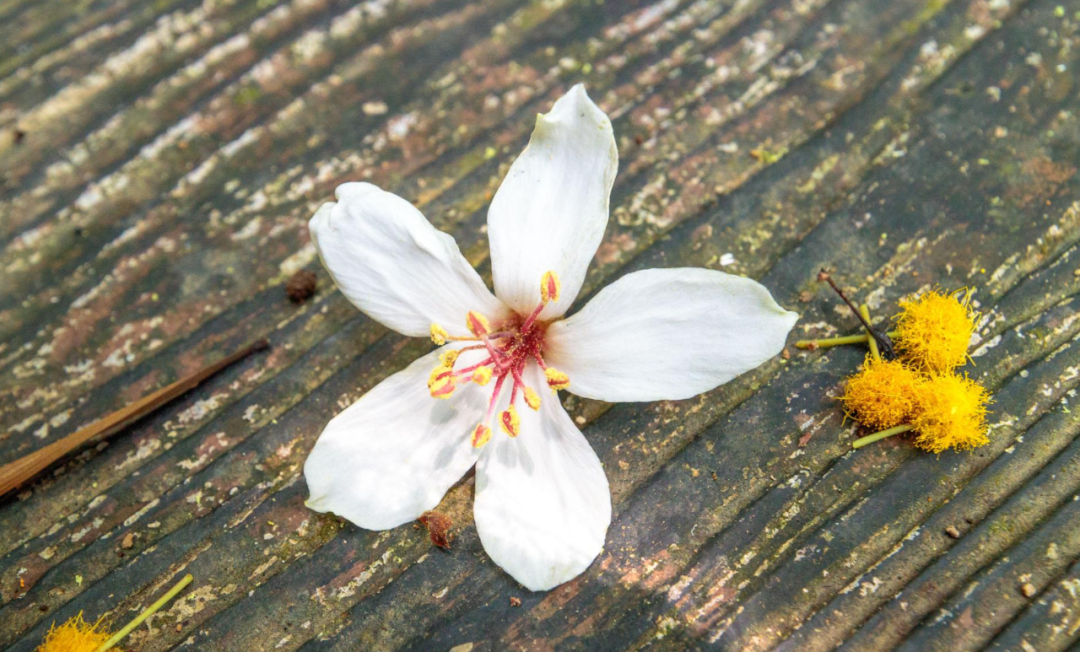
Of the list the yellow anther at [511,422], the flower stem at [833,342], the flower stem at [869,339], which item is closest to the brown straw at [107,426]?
the yellow anther at [511,422]

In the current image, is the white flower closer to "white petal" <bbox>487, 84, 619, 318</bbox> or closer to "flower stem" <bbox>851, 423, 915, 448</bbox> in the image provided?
"white petal" <bbox>487, 84, 619, 318</bbox>

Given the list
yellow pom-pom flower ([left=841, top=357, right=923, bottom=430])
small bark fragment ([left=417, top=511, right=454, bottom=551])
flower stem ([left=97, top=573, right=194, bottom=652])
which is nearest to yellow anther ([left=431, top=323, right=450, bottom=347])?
small bark fragment ([left=417, top=511, right=454, bottom=551])

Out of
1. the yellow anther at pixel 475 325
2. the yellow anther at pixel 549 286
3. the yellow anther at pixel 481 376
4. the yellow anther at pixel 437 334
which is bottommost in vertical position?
the yellow anther at pixel 481 376

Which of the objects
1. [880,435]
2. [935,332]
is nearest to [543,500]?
[880,435]

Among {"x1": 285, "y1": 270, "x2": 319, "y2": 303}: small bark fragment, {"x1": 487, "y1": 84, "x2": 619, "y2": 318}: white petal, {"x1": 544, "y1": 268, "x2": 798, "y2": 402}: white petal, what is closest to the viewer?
{"x1": 544, "y1": 268, "x2": 798, "y2": 402}: white petal

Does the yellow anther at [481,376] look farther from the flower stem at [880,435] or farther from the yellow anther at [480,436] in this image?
the flower stem at [880,435]

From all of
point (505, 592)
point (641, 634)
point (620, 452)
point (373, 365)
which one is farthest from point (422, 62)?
point (641, 634)

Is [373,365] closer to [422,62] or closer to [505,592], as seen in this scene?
[505,592]
